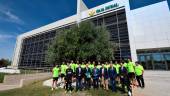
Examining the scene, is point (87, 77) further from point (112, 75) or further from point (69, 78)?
point (112, 75)

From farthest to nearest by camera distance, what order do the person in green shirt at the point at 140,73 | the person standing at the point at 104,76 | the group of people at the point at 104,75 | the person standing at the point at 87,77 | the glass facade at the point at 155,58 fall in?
1. the glass facade at the point at 155,58
2. the person standing at the point at 87,77
3. the person standing at the point at 104,76
4. the person in green shirt at the point at 140,73
5. the group of people at the point at 104,75

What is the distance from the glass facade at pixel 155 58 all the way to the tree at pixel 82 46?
806 cm

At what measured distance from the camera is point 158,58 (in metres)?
20.4

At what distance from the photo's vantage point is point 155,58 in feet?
67.9

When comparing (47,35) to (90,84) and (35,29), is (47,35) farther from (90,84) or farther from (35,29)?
(90,84)

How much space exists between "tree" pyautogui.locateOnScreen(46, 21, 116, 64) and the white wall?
7209 millimetres

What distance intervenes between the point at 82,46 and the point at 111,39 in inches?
396

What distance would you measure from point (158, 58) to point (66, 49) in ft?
46.4

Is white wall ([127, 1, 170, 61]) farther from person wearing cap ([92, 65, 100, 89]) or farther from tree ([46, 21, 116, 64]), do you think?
person wearing cap ([92, 65, 100, 89])

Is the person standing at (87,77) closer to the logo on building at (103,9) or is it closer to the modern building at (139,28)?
the modern building at (139,28)

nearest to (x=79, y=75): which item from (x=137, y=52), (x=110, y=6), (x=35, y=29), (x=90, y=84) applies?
(x=90, y=84)

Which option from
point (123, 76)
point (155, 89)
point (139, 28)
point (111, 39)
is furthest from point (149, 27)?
point (123, 76)

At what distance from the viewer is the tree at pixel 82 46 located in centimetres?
1470

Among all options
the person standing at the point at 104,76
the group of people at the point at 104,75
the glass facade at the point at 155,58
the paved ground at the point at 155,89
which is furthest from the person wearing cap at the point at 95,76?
the glass facade at the point at 155,58
